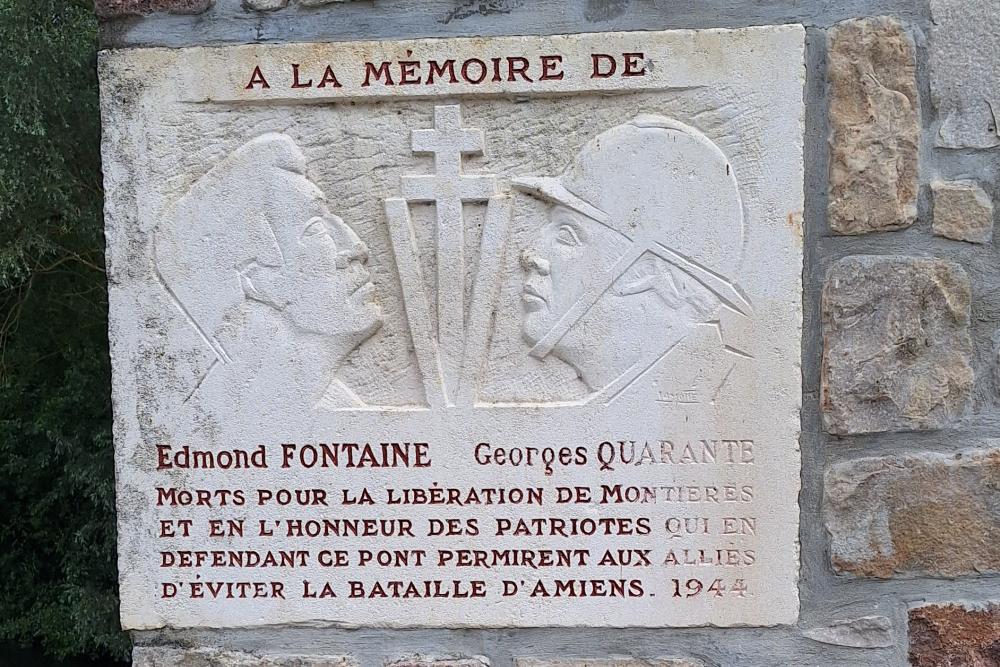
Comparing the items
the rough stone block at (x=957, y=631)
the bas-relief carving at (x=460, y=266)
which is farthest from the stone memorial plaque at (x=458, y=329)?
the rough stone block at (x=957, y=631)

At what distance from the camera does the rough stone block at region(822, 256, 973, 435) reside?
7.74 feet

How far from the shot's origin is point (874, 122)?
2.33 metres

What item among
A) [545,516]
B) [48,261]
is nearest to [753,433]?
[545,516]

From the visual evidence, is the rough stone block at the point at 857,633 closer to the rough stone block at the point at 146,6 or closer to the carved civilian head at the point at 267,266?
the carved civilian head at the point at 267,266

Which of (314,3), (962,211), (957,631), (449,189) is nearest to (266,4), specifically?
(314,3)

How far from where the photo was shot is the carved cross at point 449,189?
2.39 metres

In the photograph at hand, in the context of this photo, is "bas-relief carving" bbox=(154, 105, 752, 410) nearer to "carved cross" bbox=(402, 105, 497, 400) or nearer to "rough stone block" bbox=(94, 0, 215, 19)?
"carved cross" bbox=(402, 105, 497, 400)

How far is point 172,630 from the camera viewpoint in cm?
250

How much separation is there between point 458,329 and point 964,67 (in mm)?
1361

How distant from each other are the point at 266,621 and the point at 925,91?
207 centimetres

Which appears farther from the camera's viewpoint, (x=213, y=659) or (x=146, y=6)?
(x=213, y=659)

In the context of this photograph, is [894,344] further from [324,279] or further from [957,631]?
[324,279]

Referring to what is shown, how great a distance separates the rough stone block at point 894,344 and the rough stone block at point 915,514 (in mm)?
108

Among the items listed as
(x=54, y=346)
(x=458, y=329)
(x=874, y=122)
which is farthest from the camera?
(x=54, y=346)
